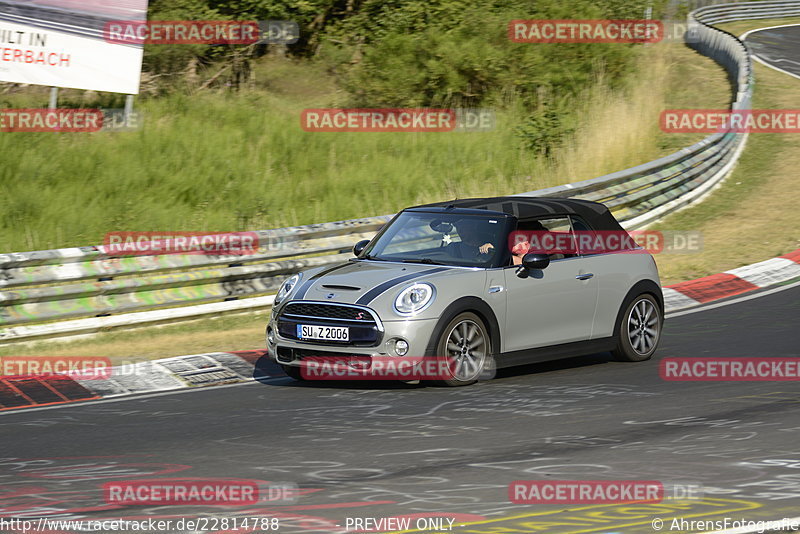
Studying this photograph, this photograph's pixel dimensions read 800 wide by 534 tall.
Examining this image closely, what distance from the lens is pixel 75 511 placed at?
591 cm

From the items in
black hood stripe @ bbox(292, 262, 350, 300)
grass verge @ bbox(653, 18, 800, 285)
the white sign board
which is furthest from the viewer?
the white sign board

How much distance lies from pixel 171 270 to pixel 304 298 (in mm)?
3622

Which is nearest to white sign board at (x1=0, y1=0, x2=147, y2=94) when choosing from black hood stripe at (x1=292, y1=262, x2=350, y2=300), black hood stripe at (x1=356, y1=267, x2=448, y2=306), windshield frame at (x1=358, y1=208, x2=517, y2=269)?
windshield frame at (x1=358, y1=208, x2=517, y2=269)

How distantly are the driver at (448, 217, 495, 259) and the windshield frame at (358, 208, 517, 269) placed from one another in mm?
61

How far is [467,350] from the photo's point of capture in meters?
9.46

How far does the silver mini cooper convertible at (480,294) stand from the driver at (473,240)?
0.01m

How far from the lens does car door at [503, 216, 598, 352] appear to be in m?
9.73

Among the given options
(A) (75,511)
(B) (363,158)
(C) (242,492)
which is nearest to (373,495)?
(C) (242,492)

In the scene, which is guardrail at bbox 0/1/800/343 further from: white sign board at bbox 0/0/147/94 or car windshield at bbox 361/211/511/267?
white sign board at bbox 0/0/147/94

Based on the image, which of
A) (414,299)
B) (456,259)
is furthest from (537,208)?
(414,299)

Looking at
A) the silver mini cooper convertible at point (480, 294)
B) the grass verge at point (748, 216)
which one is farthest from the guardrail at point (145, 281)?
Result: the silver mini cooper convertible at point (480, 294)

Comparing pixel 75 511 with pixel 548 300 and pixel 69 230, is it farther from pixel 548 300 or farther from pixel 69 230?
pixel 69 230

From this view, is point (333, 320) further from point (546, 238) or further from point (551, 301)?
point (546, 238)

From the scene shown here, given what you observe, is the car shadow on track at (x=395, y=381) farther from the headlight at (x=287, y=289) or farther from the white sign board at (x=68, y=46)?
the white sign board at (x=68, y=46)
